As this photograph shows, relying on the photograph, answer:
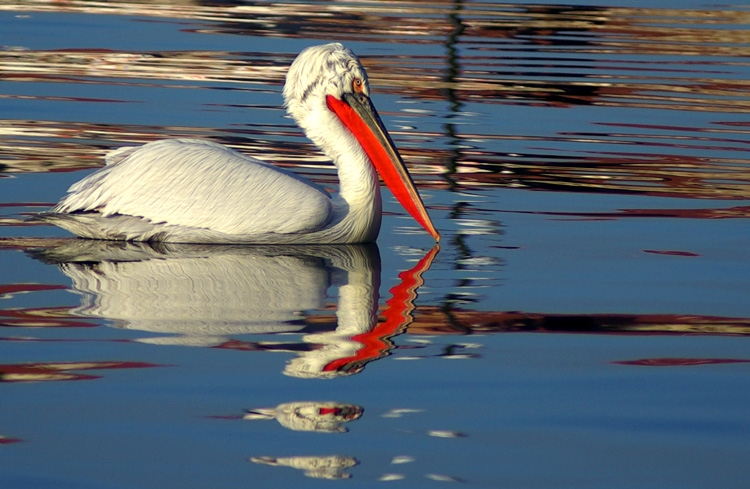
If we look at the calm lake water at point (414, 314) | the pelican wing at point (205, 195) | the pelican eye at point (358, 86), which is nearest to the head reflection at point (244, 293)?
the calm lake water at point (414, 314)

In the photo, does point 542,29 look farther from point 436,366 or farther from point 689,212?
point 436,366

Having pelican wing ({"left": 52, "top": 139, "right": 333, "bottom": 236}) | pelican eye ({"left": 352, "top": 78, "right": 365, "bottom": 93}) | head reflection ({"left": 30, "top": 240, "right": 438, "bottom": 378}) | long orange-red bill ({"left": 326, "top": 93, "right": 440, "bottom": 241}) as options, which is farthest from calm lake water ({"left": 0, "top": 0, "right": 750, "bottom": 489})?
pelican eye ({"left": 352, "top": 78, "right": 365, "bottom": 93})

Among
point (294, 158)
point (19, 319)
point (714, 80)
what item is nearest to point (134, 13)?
point (714, 80)

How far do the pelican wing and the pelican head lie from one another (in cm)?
42

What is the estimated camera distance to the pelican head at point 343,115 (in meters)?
5.35

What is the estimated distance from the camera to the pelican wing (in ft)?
16.2

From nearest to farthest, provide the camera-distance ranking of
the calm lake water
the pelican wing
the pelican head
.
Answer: the calm lake water
the pelican wing
the pelican head

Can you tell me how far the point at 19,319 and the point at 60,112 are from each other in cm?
450

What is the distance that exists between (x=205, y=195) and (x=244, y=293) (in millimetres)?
781

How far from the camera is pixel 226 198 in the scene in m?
4.95

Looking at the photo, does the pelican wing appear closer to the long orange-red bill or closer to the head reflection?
the head reflection

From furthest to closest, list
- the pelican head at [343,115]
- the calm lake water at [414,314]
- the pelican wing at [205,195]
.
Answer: the pelican head at [343,115], the pelican wing at [205,195], the calm lake water at [414,314]

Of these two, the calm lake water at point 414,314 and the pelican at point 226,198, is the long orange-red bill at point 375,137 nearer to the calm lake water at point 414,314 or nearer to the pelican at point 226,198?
the pelican at point 226,198

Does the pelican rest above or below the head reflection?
above
